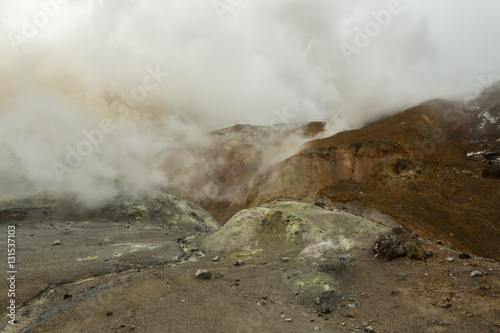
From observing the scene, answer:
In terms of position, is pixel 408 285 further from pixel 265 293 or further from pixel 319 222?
pixel 319 222

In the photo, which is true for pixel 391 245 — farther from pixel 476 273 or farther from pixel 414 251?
pixel 476 273

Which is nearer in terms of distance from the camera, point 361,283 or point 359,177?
point 361,283

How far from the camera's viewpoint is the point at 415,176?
4241 centimetres

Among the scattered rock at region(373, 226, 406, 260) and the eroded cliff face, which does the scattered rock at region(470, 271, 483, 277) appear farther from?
the eroded cliff face

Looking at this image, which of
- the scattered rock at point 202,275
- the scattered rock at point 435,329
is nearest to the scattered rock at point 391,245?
the scattered rock at point 435,329

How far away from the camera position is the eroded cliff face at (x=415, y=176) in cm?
2920

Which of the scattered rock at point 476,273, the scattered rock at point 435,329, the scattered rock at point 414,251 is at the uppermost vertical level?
the scattered rock at point 414,251

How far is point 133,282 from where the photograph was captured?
1316 cm

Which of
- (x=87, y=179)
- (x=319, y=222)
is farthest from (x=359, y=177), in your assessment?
(x=87, y=179)

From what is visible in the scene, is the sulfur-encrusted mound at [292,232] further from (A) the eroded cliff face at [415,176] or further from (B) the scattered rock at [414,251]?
(A) the eroded cliff face at [415,176]

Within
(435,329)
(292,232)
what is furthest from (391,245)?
(292,232)

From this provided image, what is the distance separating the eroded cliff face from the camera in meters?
29.2

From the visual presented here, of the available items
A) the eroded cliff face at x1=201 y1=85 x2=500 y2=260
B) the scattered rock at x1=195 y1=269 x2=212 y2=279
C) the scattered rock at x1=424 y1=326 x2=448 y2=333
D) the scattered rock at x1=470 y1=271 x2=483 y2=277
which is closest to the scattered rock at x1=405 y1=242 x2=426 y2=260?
the scattered rock at x1=470 y1=271 x2=483 y2=277

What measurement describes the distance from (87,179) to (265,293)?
113 ft
